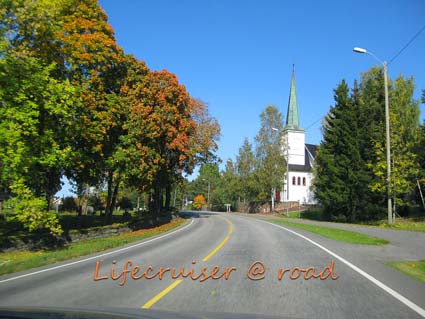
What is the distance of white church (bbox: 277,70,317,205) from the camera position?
7644 cm

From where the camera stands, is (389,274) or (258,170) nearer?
(389,274)

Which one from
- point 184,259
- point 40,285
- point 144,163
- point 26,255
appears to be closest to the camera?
point 40,285

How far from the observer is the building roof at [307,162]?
77.8m

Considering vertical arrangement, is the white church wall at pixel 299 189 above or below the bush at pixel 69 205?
above

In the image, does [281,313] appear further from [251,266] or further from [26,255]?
[26,255]

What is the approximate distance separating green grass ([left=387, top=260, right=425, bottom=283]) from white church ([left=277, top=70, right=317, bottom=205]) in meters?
62.9

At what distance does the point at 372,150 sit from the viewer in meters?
39.7

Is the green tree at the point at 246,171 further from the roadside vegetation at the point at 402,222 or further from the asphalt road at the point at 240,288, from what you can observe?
the asphalt road at the point at 240,288

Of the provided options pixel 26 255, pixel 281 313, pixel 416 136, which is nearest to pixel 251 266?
pixel 281 313

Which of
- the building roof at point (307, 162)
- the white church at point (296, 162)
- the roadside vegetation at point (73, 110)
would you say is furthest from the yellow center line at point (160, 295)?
the building roof at point (307, 162)

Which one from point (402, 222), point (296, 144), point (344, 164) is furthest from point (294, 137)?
point (402, 222)

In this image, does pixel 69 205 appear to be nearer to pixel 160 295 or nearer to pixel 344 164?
pixel 344 164

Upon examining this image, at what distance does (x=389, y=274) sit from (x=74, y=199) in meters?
58.8

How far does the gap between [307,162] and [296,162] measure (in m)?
3.92
